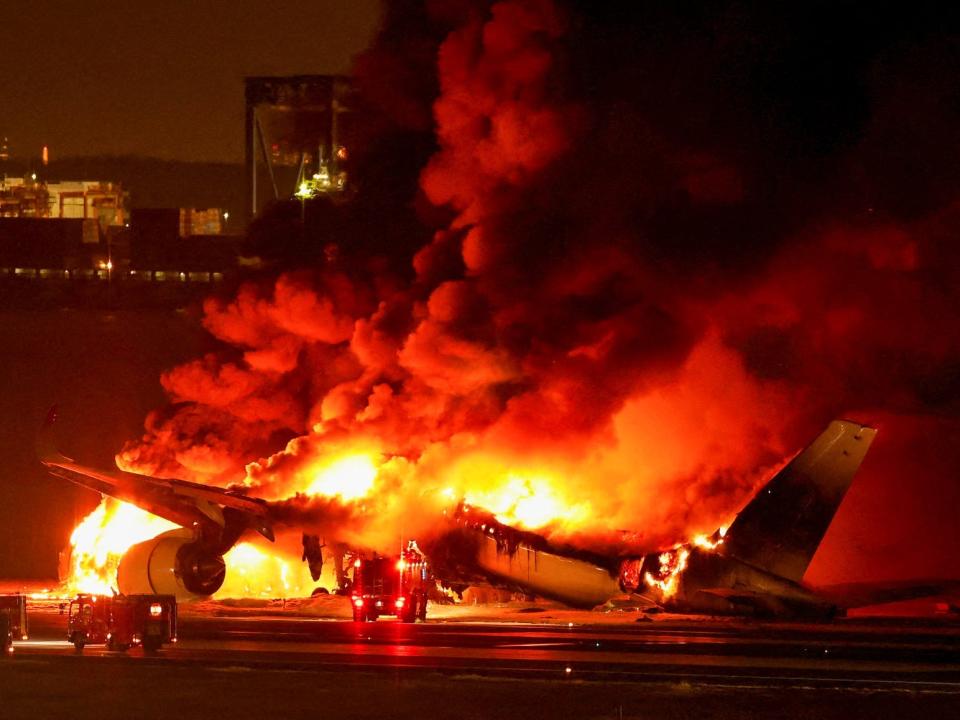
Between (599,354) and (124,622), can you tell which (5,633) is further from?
(599,354)

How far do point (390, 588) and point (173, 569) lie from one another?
973cm

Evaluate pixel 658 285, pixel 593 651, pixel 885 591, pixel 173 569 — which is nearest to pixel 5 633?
pixel 593 651

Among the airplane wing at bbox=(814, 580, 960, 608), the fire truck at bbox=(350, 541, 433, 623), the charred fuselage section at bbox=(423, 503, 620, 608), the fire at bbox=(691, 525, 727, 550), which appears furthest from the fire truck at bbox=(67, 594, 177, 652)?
the airplane wing at bbox=(814, 580, 960, 608)

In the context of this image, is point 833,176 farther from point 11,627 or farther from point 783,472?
point 11,627

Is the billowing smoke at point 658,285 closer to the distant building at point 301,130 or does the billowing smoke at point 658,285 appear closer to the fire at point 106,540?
the fire at point 106,540

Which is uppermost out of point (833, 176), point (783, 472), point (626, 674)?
point (833, 176)

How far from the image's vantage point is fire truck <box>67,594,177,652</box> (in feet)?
120

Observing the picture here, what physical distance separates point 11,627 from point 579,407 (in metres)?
23.0

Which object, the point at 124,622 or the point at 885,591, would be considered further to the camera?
the point at 885,591

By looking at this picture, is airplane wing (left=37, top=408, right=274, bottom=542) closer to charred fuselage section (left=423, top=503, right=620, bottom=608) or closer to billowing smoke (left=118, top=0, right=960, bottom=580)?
billowing smoke (left=118, top=0, right=960, bottom=580)

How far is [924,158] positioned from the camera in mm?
52469

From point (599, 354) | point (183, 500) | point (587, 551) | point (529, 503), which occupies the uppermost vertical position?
point (599, 354)

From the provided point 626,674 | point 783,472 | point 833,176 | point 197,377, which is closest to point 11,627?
point 626,674

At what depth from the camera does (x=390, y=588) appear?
46.1 m
